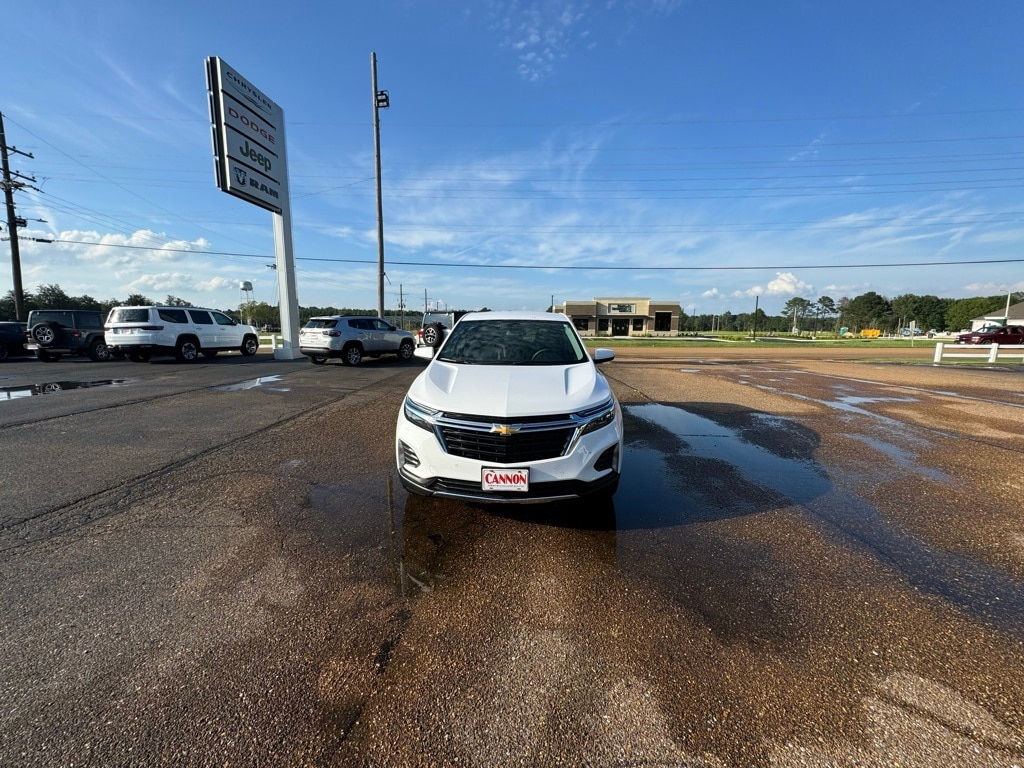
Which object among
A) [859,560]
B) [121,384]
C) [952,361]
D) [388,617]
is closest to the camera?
[388,617]

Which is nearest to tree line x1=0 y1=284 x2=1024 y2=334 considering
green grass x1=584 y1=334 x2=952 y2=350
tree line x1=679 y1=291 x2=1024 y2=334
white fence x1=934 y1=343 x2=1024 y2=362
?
tree line x1=679 y1=291 x2=1024 y2=334

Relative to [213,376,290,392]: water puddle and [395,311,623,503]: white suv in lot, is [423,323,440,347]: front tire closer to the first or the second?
[213,376,290,392]: water puddle

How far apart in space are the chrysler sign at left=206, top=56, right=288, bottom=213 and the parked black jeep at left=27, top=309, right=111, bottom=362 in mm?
7431

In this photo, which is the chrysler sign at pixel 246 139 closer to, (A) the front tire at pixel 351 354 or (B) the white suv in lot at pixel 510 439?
(A) the front tire at pixel 351 354

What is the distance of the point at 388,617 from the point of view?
2279mm

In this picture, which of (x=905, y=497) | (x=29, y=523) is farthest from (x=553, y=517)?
(x=29, y=523)

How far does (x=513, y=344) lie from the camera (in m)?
4.48

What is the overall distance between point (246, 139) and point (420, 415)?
17636mm

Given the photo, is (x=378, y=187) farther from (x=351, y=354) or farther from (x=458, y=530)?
(x=458, y=530)

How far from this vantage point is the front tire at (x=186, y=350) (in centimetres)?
1481

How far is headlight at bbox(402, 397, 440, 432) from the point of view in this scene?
3.12m

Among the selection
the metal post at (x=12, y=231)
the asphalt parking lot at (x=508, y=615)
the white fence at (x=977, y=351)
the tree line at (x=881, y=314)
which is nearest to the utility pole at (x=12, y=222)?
the metal post at (x=12, y=231)

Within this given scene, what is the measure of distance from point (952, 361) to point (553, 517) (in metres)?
24.5

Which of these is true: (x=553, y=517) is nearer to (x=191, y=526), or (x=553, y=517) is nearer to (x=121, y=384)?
(x=191, y=526)
